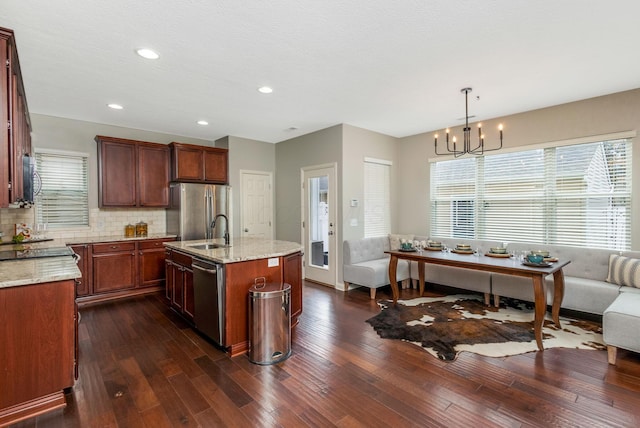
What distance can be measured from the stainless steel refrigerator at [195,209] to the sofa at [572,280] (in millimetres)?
2415

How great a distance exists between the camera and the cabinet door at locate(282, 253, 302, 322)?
324 centimetres

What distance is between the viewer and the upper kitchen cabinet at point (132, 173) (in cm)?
478

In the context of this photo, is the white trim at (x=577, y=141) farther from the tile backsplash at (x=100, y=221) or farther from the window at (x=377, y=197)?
the tile backsplash at (x=100, y=221)

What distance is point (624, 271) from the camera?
337cm

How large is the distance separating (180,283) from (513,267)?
3605 millimetres

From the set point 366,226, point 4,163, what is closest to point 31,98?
point 4,163

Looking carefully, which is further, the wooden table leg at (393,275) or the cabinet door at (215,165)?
the cabinet door at (215,165)

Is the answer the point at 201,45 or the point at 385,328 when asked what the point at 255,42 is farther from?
the point at 385,328

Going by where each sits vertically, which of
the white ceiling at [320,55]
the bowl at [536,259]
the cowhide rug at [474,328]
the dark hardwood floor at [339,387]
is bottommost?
the dark hardwood floor at [339,387]

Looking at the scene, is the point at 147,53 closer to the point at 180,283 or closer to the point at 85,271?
the point at 180,283

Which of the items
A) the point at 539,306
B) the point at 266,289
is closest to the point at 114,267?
the point at 266,289

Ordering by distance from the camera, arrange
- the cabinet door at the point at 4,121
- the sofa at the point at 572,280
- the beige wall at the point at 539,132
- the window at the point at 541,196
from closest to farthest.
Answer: the cabinet door at the point at 4,121, the sofa at the point at 572,280, the beige wall at the point at 539,132, the window at the point at 541,196

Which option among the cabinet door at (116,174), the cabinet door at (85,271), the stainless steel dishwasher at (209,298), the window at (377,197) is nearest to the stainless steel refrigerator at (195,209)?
the cabinet door at (116,174)

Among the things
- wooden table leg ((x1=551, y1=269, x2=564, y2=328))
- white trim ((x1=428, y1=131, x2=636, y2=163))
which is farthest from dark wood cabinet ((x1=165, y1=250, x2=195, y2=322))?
white trim ((x1=428, y1=131, x2=636, y2=163))
